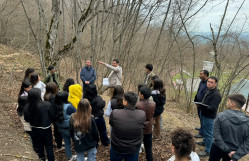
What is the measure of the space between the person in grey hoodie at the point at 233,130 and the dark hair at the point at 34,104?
277cm

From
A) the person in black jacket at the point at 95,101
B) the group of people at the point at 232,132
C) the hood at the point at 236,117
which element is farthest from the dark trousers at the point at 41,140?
the hood at the point at 236,117

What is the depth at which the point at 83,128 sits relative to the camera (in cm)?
246

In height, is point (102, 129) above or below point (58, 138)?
above

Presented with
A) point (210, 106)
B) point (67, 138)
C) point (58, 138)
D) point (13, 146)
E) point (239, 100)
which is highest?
point (239, 100)

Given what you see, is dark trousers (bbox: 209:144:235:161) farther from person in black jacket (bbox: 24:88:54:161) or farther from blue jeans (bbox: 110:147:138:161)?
person in black jacket (bbox: 24:88:54:161)

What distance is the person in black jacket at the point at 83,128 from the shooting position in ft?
8.02

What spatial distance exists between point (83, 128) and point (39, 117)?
2.69 feet

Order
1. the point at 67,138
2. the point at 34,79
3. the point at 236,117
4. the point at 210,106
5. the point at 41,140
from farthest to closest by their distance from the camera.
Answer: the point at 34,79 → the point at 210,106 → the point at 67,138 → the point at 41,140 → the point at 236,117

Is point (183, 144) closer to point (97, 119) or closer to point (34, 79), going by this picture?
point (97, 119)

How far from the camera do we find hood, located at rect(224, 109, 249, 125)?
95.7 inches

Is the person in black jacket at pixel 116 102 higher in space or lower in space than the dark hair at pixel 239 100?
lower

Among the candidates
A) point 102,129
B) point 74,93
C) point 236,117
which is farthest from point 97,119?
point 236,117

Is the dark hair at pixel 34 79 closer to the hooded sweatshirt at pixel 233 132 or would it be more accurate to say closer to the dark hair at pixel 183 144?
the dark hair at pixel 183 144

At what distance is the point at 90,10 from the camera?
6762 mm
